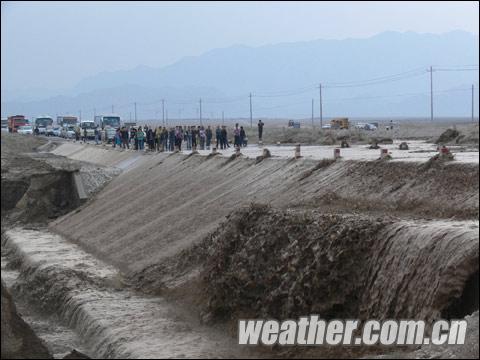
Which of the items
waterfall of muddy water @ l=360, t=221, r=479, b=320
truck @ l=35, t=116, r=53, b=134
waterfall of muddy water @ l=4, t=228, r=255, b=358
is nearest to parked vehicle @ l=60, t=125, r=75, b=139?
truck @ l=35, t=116, r=53, b=134

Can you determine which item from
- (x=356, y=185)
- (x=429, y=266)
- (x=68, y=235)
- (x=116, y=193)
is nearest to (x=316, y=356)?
(x=429, y=266)

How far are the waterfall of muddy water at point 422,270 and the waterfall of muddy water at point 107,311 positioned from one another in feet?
9.22

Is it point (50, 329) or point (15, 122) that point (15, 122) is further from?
point (50, 329)

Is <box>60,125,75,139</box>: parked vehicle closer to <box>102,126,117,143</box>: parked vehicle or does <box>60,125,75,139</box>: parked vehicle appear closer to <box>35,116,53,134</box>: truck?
<box>35,116,53,134</box>: truck

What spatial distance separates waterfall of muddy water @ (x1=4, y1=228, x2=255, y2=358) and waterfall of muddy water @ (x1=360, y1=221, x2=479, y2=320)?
281cm

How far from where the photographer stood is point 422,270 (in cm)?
1302

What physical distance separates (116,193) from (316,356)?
27.5 metres

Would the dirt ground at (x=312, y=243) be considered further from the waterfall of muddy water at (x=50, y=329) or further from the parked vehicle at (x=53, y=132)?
the parked vehicle at (x=53, y=132)

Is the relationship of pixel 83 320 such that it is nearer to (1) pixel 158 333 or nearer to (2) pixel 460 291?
(1) pixel 158 333

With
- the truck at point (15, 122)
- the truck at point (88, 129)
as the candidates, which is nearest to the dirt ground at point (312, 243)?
the truck at point (88, 129)

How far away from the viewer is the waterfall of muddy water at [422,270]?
12336 mm

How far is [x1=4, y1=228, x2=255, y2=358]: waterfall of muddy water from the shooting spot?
15.5m

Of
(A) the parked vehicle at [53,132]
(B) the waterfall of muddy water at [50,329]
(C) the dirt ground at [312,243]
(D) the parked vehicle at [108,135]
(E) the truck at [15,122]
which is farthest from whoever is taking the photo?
(E) the truck at [15,122]

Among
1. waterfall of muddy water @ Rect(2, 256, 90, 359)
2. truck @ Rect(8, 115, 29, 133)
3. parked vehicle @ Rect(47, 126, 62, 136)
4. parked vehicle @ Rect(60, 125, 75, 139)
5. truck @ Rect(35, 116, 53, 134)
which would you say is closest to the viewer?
waterfall of muddy water @ Rect(2, 256, 90, 359)
